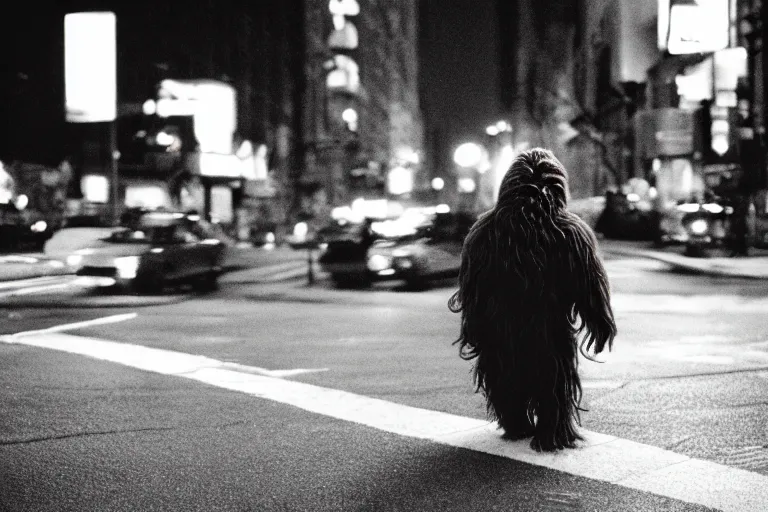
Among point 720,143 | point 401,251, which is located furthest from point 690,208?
point 401,251

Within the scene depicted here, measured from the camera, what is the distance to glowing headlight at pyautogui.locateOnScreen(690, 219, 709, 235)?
2931 cm

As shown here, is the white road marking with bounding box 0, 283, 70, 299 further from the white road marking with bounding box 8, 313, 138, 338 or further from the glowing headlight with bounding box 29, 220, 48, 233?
the glowing headlight with bounding box 29, 220, 48, 233

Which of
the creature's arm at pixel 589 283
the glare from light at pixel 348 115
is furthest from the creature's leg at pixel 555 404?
the glare from light at pixel 348 115

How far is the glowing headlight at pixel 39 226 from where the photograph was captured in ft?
130

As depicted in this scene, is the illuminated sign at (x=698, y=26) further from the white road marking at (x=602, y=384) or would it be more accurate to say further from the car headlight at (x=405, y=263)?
the white road marking at (x=602, y=384)

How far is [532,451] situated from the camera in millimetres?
5621

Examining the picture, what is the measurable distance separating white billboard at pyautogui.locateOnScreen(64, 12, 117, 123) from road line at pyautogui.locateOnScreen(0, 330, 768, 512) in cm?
2910

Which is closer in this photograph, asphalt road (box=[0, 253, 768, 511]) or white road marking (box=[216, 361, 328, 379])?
asphalt road (box=[0, 253, 768, 511])

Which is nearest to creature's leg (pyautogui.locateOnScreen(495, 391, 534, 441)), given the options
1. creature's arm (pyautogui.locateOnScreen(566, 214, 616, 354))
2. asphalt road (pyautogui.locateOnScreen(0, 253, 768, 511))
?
asphalt road (pyautogui.locateOnScreen(0, 253, 768, 511))

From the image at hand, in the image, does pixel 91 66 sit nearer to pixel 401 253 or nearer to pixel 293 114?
pixel 401 253

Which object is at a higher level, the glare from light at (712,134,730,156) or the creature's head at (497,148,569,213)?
the glare from light at (712,134,730,156)

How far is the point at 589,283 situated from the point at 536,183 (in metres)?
0.69

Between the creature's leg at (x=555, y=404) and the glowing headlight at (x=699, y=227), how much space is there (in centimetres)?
2535

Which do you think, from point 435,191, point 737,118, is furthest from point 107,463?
point 435,191
